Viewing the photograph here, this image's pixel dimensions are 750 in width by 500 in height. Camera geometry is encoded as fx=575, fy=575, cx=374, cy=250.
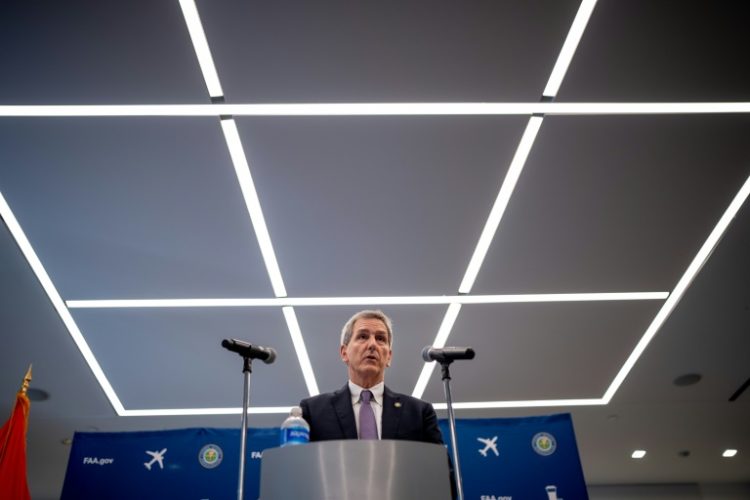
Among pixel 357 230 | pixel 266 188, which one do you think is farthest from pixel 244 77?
pixel 357 230

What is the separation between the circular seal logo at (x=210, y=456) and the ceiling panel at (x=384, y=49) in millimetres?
2092

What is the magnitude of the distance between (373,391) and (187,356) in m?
3.37

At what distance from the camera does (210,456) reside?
11.5 ft

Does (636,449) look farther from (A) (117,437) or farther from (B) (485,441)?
(A) (117,437)

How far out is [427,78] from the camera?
3107 mm

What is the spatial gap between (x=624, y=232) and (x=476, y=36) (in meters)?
1.97

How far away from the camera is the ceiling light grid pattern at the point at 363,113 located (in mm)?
3154

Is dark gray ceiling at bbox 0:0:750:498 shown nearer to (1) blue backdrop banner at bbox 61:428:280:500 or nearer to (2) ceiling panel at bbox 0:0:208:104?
(2) ceiling panel at bbox 0:0:208:104

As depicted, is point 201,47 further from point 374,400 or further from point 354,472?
point 354,472

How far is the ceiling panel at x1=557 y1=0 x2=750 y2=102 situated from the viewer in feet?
9.33

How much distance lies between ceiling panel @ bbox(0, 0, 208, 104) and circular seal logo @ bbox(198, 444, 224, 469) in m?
2.07

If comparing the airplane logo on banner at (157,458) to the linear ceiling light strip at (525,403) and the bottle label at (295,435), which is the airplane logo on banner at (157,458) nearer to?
the bottle label at (295,435)

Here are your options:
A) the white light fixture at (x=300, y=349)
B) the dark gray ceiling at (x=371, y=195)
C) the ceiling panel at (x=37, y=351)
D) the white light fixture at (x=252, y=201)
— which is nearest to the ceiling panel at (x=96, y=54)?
the dark gray ceiling at (x=371, y=195)

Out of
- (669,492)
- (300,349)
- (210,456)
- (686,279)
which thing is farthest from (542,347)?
(669,492)
